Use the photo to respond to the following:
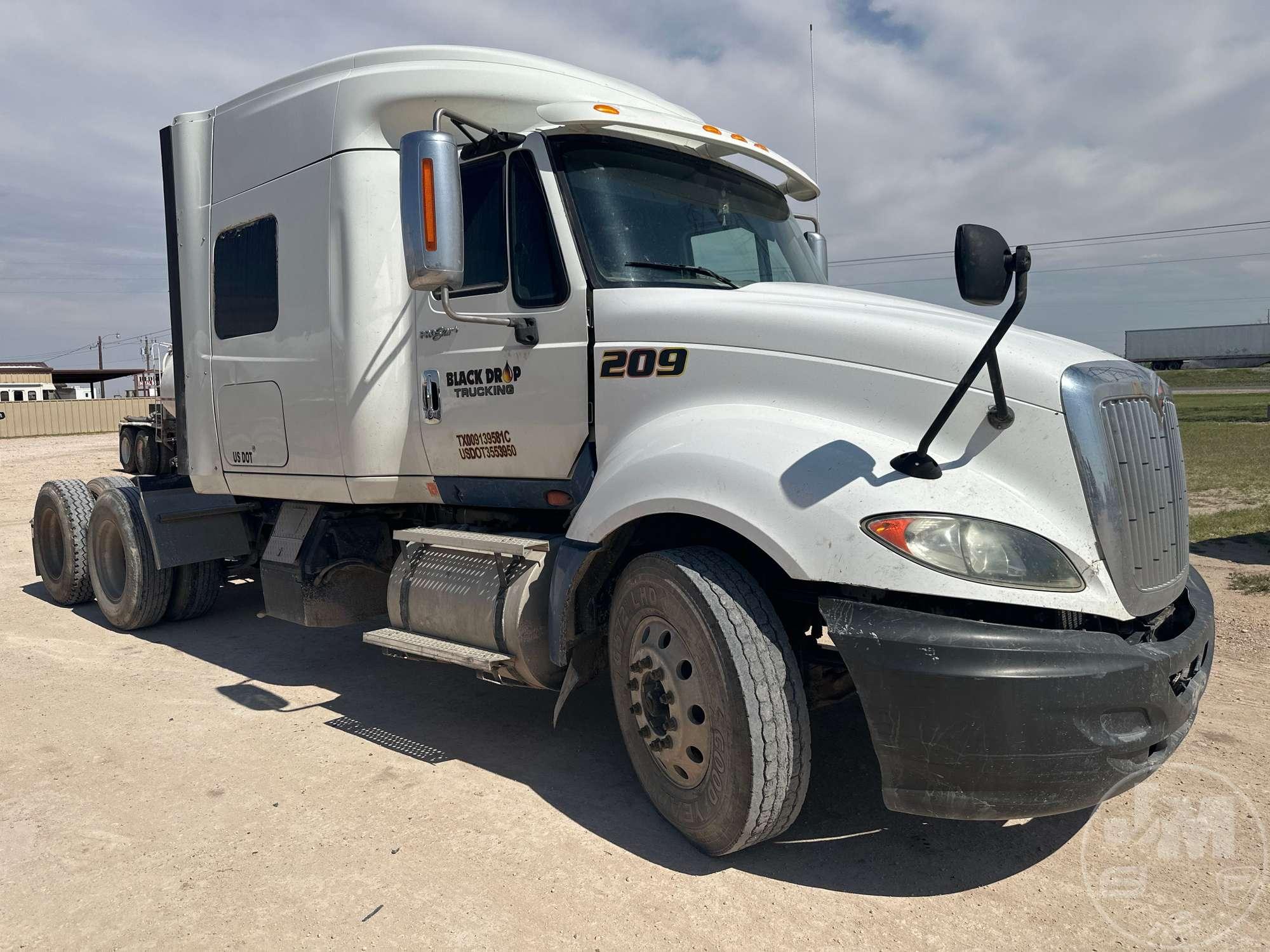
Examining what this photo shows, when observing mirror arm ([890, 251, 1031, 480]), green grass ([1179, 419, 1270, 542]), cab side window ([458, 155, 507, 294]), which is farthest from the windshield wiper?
green grass ([1179, 419, 1270, 542])

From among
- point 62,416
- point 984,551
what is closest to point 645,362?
point 984,551

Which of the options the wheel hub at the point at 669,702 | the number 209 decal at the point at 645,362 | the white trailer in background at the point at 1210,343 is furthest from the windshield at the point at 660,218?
the white trailer in background at the point at 1210,343

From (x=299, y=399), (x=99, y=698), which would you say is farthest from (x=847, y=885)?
(x=99, y=698)

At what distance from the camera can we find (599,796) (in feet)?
13.1

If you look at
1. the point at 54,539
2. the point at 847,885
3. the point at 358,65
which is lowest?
the point at 847,885

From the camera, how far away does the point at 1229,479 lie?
542 inches

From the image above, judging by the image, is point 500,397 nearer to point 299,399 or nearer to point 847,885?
point 299,399

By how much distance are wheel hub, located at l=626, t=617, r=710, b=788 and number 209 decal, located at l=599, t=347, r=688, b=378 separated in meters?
0.98

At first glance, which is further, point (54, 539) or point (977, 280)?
point (54, 539)

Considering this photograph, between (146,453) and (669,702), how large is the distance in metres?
7.60

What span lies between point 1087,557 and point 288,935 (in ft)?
8.98

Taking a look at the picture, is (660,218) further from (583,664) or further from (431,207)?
(583,664)

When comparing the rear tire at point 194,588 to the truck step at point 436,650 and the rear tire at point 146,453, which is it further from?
the truck step at point 436,650

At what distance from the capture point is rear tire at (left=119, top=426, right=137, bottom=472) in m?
10.6
